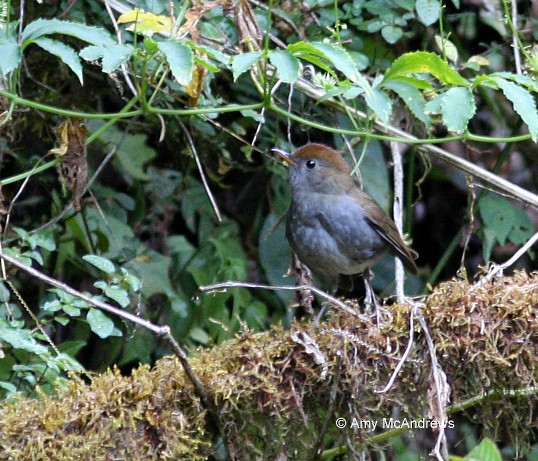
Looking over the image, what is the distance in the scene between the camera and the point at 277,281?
4.25 meters

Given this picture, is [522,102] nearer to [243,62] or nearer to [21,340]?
[243,62]

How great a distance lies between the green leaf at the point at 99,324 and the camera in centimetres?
288

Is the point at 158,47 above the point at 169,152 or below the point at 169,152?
above

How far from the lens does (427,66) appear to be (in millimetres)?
2611

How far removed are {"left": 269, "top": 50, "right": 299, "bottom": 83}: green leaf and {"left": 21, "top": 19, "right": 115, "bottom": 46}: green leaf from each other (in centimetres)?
49

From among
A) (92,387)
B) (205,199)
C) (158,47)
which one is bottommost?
(205,199)

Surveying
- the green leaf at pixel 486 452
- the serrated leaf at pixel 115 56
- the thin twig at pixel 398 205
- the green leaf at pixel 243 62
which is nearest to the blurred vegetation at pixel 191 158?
the thin twig at pixel 398 205

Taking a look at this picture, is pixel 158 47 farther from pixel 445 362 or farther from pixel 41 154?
pixel 41 154

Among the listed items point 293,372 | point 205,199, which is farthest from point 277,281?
point 293,372

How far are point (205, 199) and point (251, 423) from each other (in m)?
1.82

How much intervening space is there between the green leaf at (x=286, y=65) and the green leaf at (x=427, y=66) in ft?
1.11

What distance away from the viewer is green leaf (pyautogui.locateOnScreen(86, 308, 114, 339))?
2.88m

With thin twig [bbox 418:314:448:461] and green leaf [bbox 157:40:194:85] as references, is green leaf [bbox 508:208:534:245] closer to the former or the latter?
thin twig [bbox 418:314:448:461]

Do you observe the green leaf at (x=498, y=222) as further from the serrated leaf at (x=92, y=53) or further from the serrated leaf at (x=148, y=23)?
the serrated leaf at (x=92, y=53)
